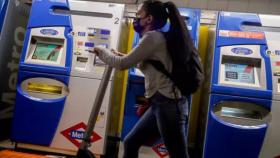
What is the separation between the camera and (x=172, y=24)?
74.0 inches

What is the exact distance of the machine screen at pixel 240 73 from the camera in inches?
111

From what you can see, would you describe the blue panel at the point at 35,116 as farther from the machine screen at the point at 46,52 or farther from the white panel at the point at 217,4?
the white panel at the point at 217,4

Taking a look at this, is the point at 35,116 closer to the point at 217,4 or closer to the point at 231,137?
the point at 231,137

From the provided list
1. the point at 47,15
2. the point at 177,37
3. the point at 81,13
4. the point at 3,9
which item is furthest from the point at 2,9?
the point at 177,37

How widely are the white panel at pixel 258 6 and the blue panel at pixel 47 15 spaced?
206 centimetres

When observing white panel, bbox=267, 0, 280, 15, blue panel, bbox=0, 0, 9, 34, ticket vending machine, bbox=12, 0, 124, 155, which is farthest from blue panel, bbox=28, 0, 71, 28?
white panel, bbox=267, 0, 280, 15

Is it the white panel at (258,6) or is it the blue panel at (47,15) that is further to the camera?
the white panel at (258,6)

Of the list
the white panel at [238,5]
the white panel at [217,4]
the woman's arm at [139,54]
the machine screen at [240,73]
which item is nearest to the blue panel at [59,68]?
the woman's arm at [139,54]

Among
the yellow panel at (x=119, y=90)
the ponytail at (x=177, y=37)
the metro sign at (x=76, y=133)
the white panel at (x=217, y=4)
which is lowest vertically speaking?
the metro sign at (x=76, y=133)

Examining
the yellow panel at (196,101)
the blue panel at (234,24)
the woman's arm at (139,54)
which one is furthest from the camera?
the yellow panel at (196,101)

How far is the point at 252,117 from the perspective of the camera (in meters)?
2.84

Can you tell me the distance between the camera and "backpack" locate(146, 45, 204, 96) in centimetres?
187

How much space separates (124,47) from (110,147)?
106 cm

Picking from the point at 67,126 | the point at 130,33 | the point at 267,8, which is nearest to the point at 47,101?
the point at 67,126
